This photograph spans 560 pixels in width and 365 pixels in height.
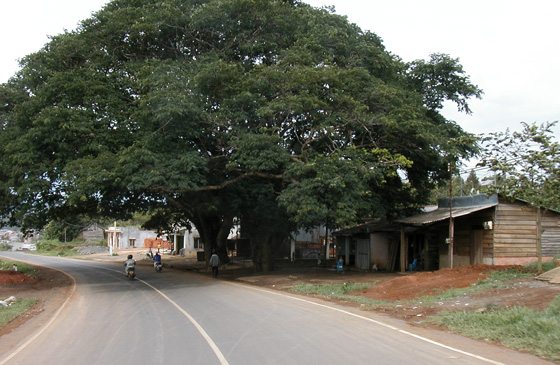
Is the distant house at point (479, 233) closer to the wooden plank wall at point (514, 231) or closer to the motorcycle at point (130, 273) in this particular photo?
the wooden plank wall at point (514, 231)

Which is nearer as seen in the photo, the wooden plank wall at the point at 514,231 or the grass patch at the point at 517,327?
the grass patch at the point at 517,327

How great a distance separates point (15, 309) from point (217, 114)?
34.4ft

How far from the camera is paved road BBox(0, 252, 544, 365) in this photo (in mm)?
7730

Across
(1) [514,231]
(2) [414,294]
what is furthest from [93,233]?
(2) [414,294]

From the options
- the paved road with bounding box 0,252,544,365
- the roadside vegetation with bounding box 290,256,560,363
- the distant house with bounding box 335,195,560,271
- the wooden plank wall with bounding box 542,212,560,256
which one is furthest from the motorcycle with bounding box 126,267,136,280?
the wooden plank wall with bounding box 542,212,560,256

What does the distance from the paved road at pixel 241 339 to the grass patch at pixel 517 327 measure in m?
0.52

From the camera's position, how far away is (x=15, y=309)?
50.0 feet

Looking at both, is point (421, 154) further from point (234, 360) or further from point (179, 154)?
point (234, 360)

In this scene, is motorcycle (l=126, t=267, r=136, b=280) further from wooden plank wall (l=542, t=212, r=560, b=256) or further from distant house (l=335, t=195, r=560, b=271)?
wooden plank wall (l=542, t=212, r=560, b=256)

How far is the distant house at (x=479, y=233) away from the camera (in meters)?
21.7

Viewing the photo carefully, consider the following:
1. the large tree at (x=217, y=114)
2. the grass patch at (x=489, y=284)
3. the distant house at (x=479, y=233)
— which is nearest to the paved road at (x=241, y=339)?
the grass patch at (x=489, y=284)

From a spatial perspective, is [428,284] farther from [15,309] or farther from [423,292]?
[15,309]

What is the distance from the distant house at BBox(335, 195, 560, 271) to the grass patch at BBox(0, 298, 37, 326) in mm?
17075

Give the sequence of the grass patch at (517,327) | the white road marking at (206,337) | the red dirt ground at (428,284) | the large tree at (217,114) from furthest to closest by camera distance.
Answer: the large tree at (217,114)
the red dirt ground at (428,284)
the grass patch at (517,327)
the white road marking at (206,337)
